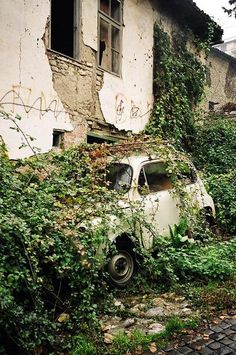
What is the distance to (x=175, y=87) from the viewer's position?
11.2 meters

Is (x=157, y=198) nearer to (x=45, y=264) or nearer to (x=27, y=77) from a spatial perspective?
(x=45, y=264)

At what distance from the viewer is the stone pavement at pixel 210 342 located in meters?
3.33

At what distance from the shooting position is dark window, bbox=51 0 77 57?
349 inches

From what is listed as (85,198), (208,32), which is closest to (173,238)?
(85,198)

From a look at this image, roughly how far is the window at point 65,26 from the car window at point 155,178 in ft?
12.8

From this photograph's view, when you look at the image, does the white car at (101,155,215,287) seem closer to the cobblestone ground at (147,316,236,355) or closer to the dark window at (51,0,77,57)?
the cobblestone ground at (147,316,236,355)

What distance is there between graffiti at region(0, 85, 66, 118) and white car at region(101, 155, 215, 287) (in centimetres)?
247

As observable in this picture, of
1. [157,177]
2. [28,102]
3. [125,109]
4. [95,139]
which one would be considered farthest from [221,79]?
[157,177]

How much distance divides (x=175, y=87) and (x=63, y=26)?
12.4 ft

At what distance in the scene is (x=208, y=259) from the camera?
5141mm

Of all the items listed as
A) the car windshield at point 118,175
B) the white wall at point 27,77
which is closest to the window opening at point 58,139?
the white wall at point 27,77

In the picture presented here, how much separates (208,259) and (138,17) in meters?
7.61

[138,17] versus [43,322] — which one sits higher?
[138,17]

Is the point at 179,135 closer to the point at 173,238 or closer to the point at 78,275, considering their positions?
the point at 173,238
